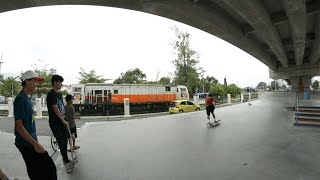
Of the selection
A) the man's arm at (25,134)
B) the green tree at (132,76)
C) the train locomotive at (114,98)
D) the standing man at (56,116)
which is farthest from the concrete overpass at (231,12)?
the green tree at (132,76)

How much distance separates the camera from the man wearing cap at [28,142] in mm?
3000

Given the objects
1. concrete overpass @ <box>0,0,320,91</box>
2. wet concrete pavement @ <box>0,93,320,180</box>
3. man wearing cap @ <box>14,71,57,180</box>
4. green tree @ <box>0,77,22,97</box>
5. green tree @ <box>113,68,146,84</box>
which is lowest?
wet concrete pavement @ <box>0,93,320,180</box>

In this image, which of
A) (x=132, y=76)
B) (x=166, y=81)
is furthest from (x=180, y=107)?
(x=132, y=76)

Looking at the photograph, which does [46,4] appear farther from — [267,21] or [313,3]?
[313,3]

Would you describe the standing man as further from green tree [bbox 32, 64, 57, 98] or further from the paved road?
green tree [bbox 32, 64, 57, 98]

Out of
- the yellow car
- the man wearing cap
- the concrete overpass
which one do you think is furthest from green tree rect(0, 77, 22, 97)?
the man wearing cap

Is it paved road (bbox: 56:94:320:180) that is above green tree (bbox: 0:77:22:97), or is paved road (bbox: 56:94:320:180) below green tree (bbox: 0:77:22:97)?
below

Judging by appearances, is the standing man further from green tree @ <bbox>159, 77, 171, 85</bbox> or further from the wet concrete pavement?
green tree @ <bbox>159, 77, 171, 85</bbox>

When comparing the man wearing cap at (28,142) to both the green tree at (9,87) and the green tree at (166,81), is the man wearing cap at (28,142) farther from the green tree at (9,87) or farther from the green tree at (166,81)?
the green tree at (166,81)

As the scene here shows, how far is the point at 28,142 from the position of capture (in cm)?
308

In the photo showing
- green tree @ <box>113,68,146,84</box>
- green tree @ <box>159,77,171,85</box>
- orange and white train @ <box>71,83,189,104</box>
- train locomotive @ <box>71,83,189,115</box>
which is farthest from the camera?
green tree @ <box>113,68,146,84</box>

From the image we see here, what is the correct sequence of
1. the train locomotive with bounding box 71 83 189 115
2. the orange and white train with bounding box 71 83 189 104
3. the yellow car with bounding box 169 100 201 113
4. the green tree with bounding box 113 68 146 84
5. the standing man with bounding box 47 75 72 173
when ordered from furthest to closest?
the green tree with bounding box 113 68 146 84 → the orange and white train with bounding box 71 83 189 104 → the yellow car with bounding box 169 100 201 113 → the train locomotive with bounding box 71 83 189 115 → the standing man with bounding box 47 75 72 173

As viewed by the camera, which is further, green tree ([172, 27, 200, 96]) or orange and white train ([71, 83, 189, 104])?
green tree ([172, 27, 200, 96])

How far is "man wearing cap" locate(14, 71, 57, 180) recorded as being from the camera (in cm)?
300
